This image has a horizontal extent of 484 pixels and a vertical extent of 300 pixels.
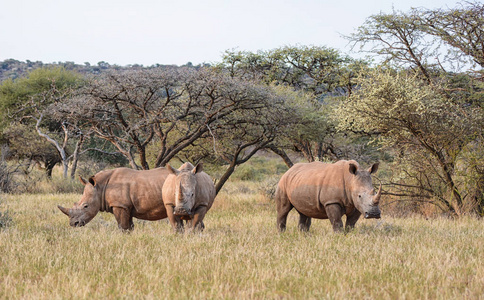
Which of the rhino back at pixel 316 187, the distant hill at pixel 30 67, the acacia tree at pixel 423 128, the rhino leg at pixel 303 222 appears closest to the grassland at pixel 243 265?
the rhino back at pixel 316 187

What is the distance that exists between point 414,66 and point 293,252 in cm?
1164

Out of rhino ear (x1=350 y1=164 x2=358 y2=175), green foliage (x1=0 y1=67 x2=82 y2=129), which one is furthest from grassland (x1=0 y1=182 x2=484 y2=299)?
green foliage (x1=0 y1=67 x2=82 y2=129)

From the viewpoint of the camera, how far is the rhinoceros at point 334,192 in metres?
8.18

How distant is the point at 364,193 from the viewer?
812 cm

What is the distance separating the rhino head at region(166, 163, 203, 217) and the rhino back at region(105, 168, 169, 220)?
881 millimetres

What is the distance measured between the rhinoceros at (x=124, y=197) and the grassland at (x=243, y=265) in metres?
0.41

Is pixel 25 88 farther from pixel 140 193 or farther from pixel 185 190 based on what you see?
pixel 185 190

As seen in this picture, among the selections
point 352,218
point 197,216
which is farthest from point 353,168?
point 197,216

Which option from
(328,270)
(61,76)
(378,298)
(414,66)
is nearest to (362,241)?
(328,270)

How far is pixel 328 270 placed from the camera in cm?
591

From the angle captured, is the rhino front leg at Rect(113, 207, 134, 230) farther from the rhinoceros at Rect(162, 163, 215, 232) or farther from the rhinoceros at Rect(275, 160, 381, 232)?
the rhinoceros at Rect(275, 160, 381, 232)

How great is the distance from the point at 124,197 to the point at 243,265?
3.76 m

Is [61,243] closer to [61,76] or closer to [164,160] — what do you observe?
[164,160]

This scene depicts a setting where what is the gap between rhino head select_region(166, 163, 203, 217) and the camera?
815cm
